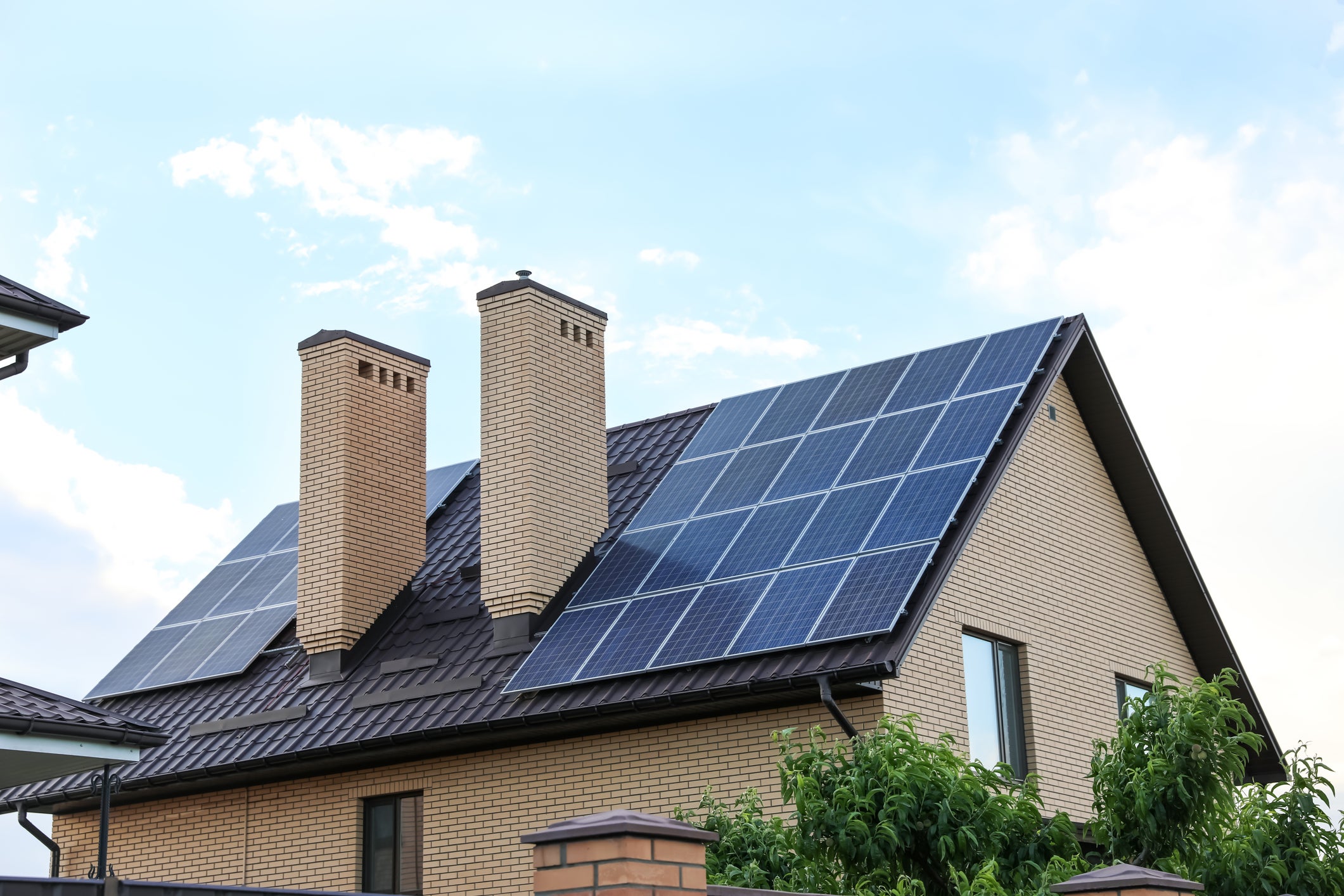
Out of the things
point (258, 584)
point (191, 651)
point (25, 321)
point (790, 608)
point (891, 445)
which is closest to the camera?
point (25, 321)

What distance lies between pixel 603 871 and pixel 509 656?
10.8 metres

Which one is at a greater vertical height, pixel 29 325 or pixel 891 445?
pixel 891 445

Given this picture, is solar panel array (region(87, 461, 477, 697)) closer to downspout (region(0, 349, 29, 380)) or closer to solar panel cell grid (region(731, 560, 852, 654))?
solar panel cell grid (region(731, 560, 852, 654))

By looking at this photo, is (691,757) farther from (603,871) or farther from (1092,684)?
(603,871)

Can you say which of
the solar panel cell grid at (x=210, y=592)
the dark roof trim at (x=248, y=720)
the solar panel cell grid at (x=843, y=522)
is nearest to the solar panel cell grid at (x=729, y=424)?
the solar panel cell grid at (x=843, y=522)

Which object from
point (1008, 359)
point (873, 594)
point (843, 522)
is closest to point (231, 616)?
point (843, 522)

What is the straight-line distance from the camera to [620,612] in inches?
649

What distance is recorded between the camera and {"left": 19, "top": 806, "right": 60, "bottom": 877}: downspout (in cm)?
1931

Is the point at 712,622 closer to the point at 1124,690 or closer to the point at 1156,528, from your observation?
the point at 1124,690

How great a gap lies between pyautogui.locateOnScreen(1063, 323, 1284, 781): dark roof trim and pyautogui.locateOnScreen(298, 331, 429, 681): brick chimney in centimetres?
801

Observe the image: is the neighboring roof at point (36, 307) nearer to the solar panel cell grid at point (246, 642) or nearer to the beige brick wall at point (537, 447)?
the beige brick wall at point (537, 447)

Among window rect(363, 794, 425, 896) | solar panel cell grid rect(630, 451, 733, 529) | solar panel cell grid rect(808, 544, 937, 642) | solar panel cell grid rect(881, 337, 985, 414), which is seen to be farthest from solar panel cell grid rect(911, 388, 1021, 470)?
window rect(363, 794, 425, 896)

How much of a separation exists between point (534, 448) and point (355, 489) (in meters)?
2.82

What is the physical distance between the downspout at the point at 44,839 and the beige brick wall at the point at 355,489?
402cm
